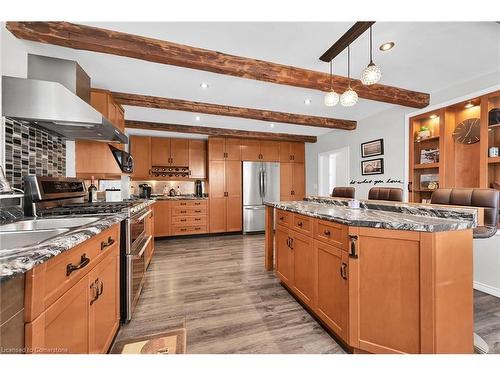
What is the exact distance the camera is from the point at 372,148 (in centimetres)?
394

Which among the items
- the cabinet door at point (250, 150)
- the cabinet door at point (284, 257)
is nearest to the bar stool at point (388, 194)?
the cabinet door at point (284, 257)

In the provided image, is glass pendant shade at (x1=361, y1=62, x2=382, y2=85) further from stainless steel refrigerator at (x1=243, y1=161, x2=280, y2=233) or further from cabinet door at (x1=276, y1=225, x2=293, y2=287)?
stainless steel refrigerator at (x1=243, y1=161, x2=280, y2=233)

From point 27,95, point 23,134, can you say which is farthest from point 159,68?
point 23,134

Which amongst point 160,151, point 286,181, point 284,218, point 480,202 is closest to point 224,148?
point 160,151

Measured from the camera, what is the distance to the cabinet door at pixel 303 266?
1.78 meters

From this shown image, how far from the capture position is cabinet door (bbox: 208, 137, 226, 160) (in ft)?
16.4

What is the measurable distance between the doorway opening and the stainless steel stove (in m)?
4.50

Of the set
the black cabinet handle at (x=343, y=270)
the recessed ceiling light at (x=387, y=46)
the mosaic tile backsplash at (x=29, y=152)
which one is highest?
the recessed ceiling light at (x=387, y=46)

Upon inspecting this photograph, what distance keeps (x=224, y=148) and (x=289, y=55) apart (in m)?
3.21

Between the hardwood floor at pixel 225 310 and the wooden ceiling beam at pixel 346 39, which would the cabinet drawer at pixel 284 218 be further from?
the wooden ceiling beam at pixel 346 39

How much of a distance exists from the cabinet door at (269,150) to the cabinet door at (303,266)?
11.4 ft

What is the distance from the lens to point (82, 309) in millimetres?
1018

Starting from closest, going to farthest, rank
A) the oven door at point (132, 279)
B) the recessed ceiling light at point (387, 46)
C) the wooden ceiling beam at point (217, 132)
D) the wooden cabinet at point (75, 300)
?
1. the wooden cabinet at point (75, 300)
2. the oven door at point (132, 279)
3. the recessed ceiling light at point (387, 46)
4. the wooden ceiling beam at point (217, 132)
